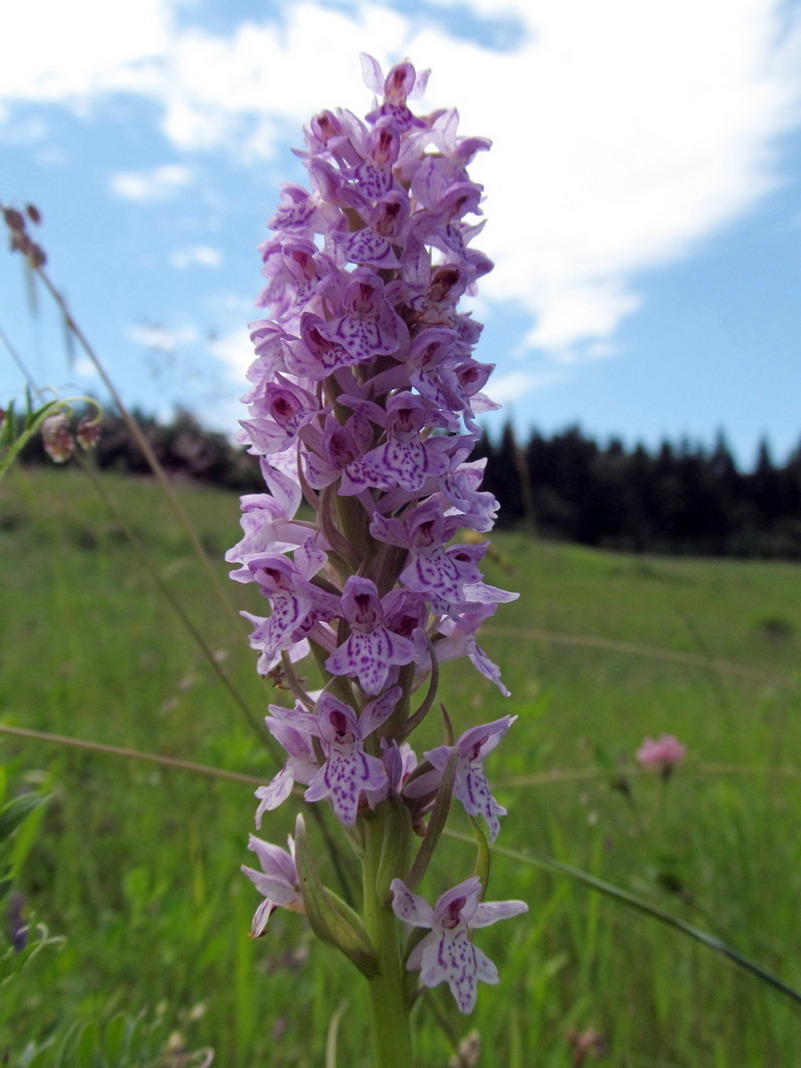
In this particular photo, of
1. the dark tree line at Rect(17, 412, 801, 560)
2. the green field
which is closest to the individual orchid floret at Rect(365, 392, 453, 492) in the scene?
the green field

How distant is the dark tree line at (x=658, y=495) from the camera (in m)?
29.0

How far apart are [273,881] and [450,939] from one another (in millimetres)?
275

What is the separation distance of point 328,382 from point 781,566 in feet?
118

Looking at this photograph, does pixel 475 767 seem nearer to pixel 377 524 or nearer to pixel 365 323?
pixel 377 524

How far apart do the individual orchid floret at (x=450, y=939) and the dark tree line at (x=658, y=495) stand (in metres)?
18.7

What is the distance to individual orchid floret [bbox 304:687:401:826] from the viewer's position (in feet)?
3.73

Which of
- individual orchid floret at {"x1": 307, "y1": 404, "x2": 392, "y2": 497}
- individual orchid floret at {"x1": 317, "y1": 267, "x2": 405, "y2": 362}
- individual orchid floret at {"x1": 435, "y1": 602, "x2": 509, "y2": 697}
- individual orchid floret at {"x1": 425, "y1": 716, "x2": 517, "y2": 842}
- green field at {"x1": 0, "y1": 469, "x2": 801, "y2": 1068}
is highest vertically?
individual orchid floret at {"x1": 317, "y1": 267, "x2": 405, "y2": 362}

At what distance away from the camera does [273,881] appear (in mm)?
1242

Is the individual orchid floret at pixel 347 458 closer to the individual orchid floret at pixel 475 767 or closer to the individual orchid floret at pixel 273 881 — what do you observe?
the individual orchid floret at pixel 475 767

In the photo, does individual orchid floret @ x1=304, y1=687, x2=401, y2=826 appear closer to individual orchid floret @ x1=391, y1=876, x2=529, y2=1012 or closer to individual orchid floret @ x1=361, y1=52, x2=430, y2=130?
individual orchid floret @ x1=391, y1=876, x2=529, y2=1012

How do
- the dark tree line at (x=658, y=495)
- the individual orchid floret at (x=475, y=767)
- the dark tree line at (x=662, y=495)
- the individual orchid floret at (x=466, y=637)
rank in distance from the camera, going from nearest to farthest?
the individual orchid floret at (x=475, y=767)
the individual orchid floret at (x=466, y=637)
the dark tree line at (x=658, y=495)
the dark tree line at (x=662, y=495)

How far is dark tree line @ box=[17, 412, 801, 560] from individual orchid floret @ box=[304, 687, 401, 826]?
61.6 ft

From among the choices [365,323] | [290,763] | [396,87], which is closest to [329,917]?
[290,763]

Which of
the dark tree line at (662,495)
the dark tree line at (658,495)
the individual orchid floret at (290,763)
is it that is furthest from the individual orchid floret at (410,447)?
the dark tree line at (662,495)
